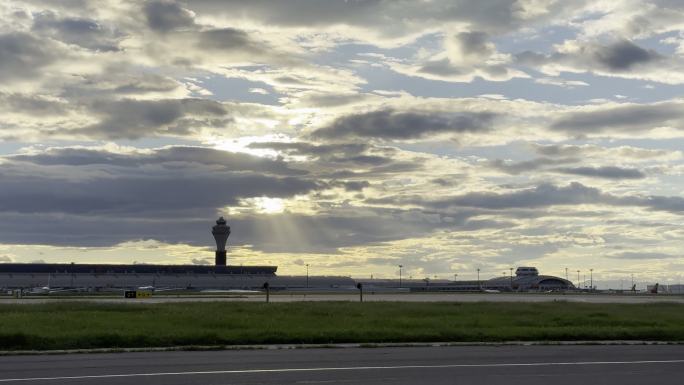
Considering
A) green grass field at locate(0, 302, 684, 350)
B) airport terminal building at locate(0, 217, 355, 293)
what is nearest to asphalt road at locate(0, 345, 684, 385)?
green grass field at locate(0, 302, 684, 350)

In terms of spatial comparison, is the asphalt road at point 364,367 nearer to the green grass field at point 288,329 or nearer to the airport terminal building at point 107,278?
the green grass field at point 288,329

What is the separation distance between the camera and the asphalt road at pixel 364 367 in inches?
775

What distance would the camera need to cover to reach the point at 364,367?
22.3 metres

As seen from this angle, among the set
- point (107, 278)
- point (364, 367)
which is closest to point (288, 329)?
point (364, 367)

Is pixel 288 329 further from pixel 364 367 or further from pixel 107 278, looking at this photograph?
pixel 107 278

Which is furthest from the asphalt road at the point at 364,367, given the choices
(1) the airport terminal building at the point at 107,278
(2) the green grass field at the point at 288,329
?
(1) the airport terminal building at the point at 107,278

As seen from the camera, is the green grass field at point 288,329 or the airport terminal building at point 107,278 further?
the airport terminal building at point 107,278

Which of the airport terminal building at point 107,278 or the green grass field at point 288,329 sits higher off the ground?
the airport terminal building at point 107,278

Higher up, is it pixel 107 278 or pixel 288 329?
pixel 107 278

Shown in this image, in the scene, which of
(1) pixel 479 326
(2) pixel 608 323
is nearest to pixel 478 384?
(1) pixel 479 326

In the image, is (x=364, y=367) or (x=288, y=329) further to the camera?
(x=288, y=329)

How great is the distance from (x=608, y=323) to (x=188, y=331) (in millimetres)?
22912

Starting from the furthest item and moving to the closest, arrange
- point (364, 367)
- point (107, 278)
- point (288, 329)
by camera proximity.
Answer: point (107, 278) → point (288, 329) → point (364, 367)

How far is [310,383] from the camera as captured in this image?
1888 centimetres
